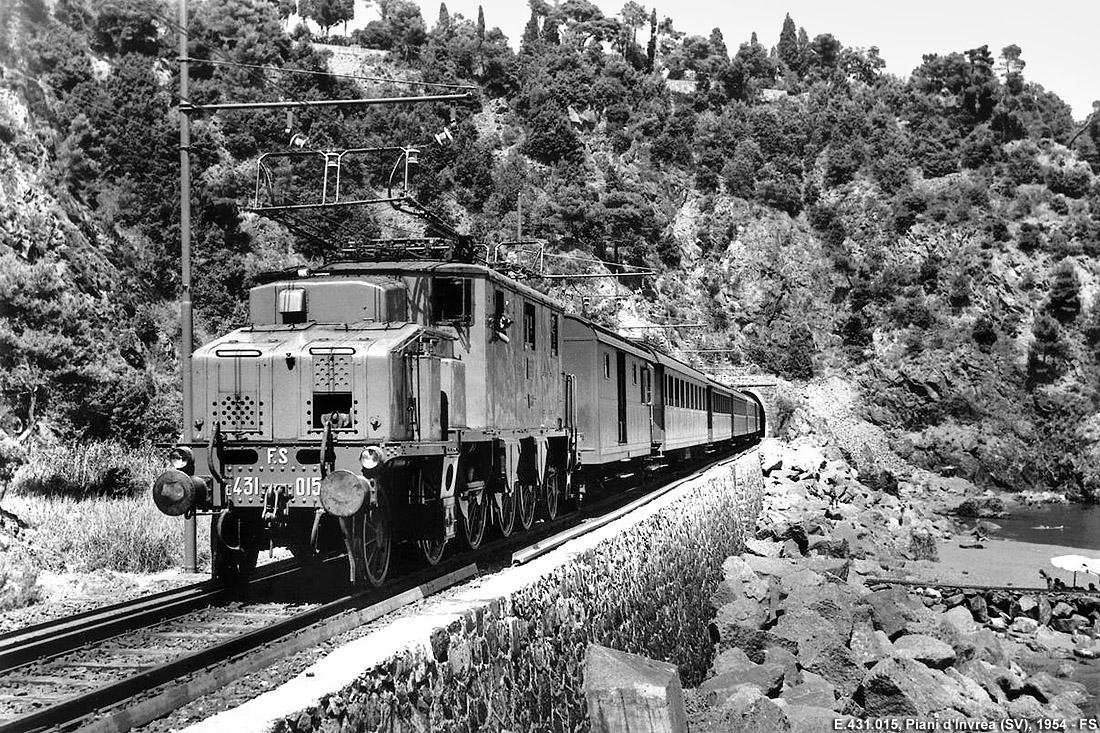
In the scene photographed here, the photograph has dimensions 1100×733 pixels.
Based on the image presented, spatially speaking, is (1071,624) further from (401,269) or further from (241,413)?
(241,413)

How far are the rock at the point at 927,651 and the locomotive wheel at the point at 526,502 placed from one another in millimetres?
5715

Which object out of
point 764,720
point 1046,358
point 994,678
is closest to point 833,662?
point 994,678

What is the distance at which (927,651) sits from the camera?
14625 mm

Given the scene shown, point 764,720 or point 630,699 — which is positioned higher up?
point 630,699

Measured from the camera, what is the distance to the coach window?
44.4ft

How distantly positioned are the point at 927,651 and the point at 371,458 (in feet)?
33.0

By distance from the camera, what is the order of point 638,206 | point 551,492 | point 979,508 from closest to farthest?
point 551,492, point 979,508, point 638,206

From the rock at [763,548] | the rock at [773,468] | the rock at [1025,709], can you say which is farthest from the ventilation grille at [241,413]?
the rock at [773,468]

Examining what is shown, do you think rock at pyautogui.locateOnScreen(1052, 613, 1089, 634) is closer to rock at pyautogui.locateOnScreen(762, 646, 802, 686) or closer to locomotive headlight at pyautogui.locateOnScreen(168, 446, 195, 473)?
rock at pyautogui.locateOnScreen(762, 646, 802, 686)

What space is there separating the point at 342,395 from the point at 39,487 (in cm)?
1366

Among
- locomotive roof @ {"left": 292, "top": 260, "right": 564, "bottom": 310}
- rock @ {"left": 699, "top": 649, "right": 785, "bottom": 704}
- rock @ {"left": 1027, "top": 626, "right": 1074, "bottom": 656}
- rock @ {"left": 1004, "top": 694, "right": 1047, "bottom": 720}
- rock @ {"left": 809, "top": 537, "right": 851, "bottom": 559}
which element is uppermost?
locomotive roof @ {"left": 292, "top": 260, "right": 564, "bottom": 310}

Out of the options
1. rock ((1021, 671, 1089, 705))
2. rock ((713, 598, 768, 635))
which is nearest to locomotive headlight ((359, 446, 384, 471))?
rock ((713, 598, 768, 635))

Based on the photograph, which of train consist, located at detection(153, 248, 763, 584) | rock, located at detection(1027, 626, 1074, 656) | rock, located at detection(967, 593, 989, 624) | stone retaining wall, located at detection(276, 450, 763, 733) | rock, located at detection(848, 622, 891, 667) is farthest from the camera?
rock, located at detection(967, 593, 989, 624)

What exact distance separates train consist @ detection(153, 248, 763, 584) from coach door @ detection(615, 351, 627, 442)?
6.77 m
